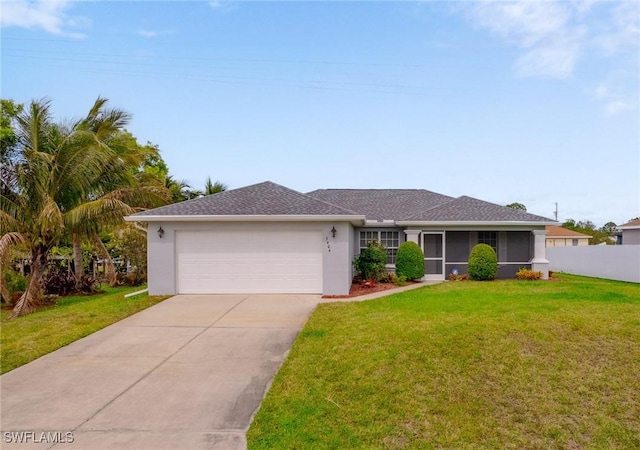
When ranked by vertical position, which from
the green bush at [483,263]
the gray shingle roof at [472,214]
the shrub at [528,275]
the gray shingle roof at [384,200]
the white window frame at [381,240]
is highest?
the gray shingle roof at [384,200]

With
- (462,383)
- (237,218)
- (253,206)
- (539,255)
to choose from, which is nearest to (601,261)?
(539,255)

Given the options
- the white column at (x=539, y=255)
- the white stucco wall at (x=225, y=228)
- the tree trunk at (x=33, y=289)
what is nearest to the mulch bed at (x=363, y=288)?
the white stucco wall at (x=225, y=228)

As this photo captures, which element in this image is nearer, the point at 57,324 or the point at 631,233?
the point at 57,324

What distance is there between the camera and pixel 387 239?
16.4 meters

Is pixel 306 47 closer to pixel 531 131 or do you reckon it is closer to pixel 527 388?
pixel 531 131

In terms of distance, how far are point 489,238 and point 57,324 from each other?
1527 centimetres

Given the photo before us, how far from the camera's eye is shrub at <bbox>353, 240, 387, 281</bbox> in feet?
47.5

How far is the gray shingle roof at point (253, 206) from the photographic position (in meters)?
11.9

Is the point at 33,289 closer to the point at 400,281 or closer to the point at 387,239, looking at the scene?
the point at 400,281

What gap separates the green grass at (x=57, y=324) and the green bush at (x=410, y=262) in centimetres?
858

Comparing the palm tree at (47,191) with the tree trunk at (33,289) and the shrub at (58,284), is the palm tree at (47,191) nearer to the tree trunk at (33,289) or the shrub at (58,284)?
the tree trunk at (33,289)

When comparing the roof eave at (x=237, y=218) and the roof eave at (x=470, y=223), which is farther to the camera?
the roof eave at (x=470, y=223)

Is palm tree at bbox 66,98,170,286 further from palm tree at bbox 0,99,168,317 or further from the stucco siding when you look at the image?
the stucco siding

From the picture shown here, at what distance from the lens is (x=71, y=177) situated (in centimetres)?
1185
